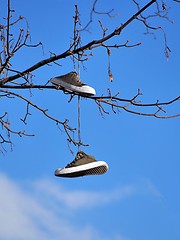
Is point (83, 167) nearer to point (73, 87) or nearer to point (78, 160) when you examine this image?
point (78, 160)

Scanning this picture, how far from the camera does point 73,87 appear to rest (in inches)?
129

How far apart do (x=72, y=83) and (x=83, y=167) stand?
0.52 metres

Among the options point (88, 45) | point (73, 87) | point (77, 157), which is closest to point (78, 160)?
point (77, 157)

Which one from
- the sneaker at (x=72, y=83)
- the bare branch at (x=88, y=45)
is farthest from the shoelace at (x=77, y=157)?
the bare branch at (x=88, y=45)

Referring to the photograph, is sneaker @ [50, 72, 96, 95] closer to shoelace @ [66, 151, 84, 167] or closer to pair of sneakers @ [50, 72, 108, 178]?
pair of sneakers @ [50, 72, 108, 178]

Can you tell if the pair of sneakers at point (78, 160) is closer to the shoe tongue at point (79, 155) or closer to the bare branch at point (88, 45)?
the shoe tongue at point (79, 155)

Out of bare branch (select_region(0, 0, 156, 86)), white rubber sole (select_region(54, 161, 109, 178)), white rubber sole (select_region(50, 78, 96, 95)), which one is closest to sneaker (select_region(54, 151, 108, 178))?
white rubber sole (select_region(54, 161, 109, 178))

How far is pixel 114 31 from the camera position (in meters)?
3.08

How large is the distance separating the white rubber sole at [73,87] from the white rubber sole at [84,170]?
42 cm

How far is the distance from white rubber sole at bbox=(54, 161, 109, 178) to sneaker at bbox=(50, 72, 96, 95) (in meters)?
0.43

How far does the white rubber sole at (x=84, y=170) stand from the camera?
3154 millimetres

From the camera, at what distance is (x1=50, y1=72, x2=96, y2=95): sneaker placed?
3236 millimetres

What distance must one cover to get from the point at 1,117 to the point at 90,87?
76 cm

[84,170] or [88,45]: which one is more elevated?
[88,45]
